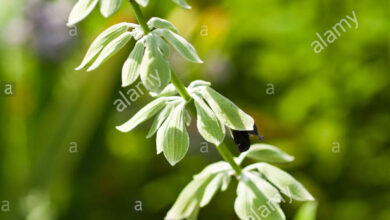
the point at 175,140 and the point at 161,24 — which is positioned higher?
the point at 161,24

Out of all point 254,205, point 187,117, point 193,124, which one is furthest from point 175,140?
point 193,124

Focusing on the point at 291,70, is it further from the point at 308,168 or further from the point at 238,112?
the point at 238,112

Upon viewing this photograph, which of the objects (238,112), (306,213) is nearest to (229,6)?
(306,213)

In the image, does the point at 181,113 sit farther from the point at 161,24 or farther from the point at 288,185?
the point at 288,185

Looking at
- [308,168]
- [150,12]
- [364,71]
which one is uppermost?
[150,12]

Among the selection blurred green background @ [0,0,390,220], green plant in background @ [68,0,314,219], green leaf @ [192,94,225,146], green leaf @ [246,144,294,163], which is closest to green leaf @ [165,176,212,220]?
green plant in background @ [68,0,314,219]

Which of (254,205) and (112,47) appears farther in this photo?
(254,205)

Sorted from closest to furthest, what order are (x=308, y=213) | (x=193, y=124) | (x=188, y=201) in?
(x=188, y=201) → (x=308, y=213) → (x=193, y=124)

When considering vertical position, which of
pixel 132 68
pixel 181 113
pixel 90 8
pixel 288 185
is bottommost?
pixel 288 185
